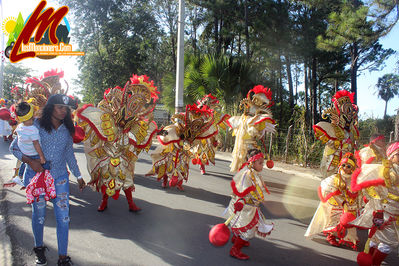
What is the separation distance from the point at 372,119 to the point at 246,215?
33.6 feet

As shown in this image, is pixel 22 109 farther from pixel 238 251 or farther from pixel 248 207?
pixel 238 251

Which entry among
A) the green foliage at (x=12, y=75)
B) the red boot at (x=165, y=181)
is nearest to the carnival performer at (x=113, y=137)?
the red boot at (x=165, y=181)

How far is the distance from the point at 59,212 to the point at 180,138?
3.45 m

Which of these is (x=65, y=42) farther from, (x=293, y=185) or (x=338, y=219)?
(x=338, y=219)

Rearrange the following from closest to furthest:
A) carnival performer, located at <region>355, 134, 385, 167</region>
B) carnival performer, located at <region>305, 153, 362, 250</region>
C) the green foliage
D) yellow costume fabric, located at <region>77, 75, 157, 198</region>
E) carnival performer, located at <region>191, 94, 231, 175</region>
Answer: carnival performer, located at <region>355, 134, 385, 167</region>, carnival performer, located at <region>305, 153, 362, 250</region>, yellow costume fabric, located at <region>77, 75, 157, 198</region>, carnival performer, located at <region>191, 94, 231, 175</region>, the green foliage

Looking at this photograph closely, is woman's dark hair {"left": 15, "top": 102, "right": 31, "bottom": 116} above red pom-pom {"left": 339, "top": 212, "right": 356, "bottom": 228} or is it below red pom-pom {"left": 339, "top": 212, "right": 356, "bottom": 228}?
above

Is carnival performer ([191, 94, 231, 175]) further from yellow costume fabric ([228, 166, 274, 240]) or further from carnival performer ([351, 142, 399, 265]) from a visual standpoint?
carnival performer ([351, 142, 399, 265])

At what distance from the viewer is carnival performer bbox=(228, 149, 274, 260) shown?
3410mm

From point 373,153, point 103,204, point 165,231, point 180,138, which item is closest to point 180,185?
point 180,138

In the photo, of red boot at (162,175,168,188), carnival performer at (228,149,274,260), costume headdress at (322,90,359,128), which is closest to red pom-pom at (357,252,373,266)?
carnival performer at (228,149,274,260)

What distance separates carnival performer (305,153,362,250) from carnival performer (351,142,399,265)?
0.59 meters

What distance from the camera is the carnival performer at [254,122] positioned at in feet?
17.7

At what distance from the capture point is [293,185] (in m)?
7.75

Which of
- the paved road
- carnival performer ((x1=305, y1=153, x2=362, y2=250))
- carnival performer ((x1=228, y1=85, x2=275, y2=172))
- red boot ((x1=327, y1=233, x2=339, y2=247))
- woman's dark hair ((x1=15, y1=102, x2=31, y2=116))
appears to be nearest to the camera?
woman's dark hair ((x1=15, y1=102, x2=31, y2=116))
